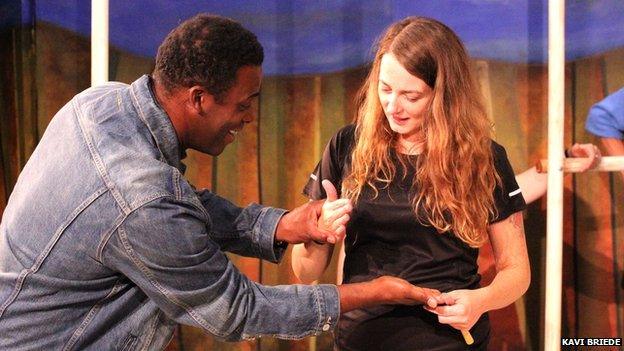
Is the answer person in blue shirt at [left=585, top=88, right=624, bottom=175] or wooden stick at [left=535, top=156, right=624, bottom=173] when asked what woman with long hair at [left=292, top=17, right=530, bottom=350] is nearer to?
wooden stick at [left=535, top=156, right=624, bottom=173]

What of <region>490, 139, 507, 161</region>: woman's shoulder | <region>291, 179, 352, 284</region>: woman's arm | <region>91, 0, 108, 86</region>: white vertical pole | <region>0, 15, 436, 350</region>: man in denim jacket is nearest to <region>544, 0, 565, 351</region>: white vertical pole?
<region>490, 139, 507, 161</region>: woman's shoulder

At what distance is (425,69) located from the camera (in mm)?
1774

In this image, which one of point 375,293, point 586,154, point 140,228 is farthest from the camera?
point 586,154

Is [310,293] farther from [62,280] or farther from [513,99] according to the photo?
[513,99]

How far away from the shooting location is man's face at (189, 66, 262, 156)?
4.60 feet

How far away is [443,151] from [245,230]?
50 centimetres

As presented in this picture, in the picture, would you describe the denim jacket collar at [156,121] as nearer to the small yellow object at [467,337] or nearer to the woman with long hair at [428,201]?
the woman with long hair at [428,201]

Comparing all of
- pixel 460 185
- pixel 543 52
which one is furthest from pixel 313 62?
pixel 460 185

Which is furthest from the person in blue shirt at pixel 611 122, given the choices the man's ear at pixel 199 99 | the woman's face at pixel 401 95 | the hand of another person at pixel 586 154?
the man's ear at pixel 199 99

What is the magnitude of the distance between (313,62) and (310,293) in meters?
1.25

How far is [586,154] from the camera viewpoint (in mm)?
2311

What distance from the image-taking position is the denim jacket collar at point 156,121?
53.7 inches

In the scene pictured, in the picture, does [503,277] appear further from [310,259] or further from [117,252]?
[117,252]

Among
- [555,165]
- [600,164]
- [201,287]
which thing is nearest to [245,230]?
[201,287]
